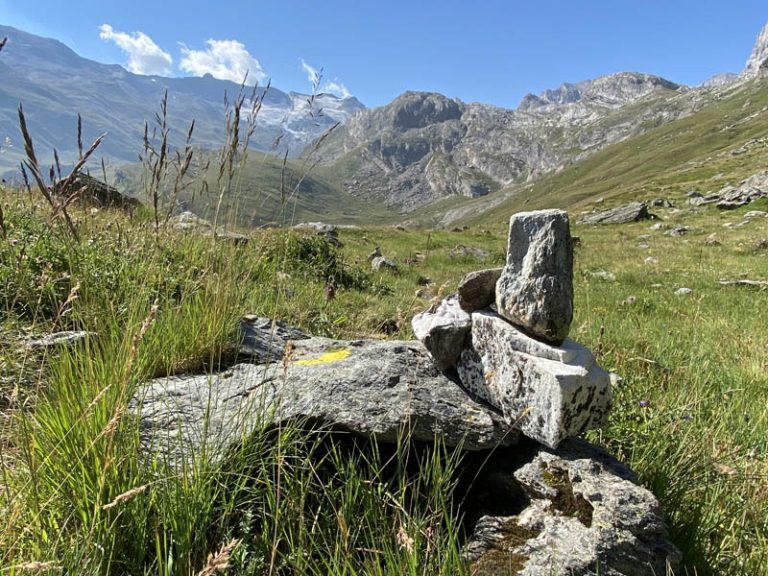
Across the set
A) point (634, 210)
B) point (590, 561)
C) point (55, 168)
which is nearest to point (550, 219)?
point (590, 561)

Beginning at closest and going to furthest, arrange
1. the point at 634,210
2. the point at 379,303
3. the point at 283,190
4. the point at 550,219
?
the point at 550,219
the point at 283,190
the point at 379,303
the point at 634,210

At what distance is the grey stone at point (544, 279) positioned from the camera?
9.47ft

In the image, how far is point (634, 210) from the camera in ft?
134

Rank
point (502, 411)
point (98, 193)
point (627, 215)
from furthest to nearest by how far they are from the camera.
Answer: point (627, 215), point (98, 193), point (502, 411)

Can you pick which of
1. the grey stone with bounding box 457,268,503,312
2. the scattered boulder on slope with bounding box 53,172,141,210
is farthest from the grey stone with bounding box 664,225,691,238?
the grey stone with bounding box 457,268,503,312

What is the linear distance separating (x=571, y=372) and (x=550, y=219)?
99 cm

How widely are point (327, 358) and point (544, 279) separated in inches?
74.9

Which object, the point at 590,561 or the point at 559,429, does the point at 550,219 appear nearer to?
the point at 559,429

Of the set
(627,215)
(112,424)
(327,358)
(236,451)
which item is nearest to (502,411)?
(327,358)

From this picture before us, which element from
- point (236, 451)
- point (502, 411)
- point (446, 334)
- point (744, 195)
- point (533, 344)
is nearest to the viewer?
point (236, 451)

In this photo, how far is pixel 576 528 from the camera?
233cm

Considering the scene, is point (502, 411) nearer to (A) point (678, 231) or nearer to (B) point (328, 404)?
(B) point (328, 404)

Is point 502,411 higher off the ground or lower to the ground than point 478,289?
lower

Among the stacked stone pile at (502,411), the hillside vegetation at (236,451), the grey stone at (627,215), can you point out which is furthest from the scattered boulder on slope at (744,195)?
the stacked stone pile at (502,411)
